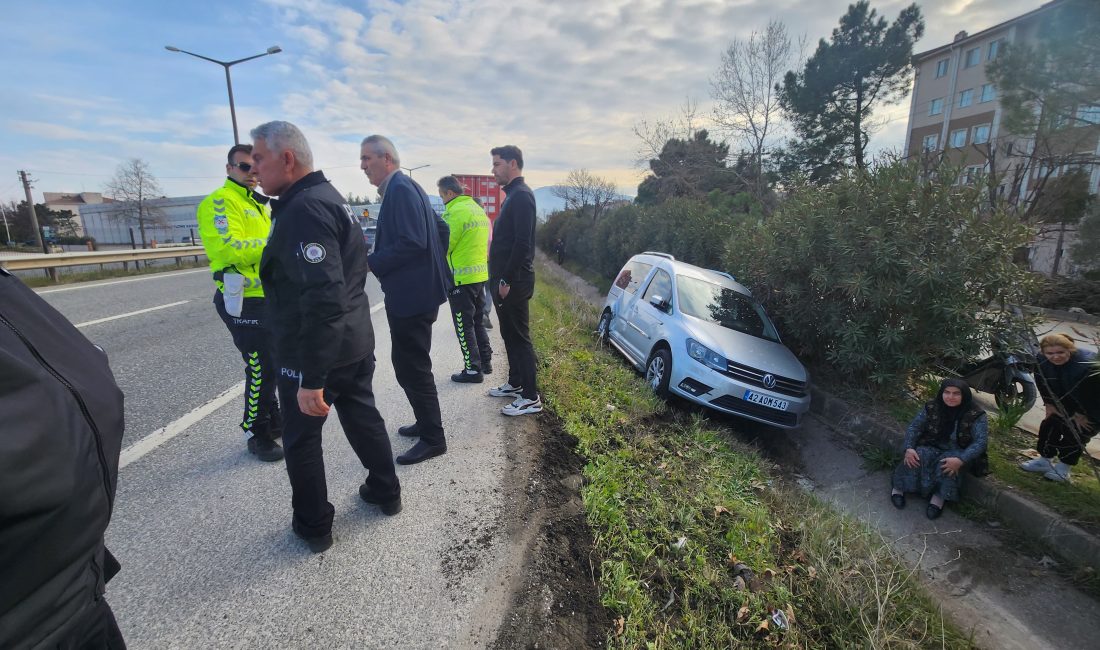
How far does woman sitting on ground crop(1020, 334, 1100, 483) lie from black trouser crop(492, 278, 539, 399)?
441 cm

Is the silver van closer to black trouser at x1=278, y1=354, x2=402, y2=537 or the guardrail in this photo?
black trouser at x1=278, y1=354, x2=402, y2=537

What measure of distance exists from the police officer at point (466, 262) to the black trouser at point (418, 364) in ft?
5.59

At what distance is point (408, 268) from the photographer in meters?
3.25

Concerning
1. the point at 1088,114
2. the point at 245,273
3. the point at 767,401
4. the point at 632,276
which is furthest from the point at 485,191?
the point at 1088,114

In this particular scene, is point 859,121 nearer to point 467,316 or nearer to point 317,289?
point 467,316

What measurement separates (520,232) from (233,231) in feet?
7.11

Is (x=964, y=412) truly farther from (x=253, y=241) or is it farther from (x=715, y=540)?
(x=253, y=241)

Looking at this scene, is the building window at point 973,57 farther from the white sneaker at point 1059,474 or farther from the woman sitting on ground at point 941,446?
the woman sitting on ground at point 941,446

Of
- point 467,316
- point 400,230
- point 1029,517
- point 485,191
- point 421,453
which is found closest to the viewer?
point 400,230

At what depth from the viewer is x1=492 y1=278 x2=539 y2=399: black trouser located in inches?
174

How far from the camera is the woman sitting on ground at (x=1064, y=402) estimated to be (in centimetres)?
418

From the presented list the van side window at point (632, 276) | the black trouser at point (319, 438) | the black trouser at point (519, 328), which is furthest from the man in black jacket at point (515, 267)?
the van side window at point (632, 276)

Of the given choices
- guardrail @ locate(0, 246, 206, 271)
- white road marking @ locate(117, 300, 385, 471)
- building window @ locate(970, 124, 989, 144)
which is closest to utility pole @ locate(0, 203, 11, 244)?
guardrail @ locate(0, 246, 206, 271)

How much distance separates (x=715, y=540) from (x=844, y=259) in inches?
164
